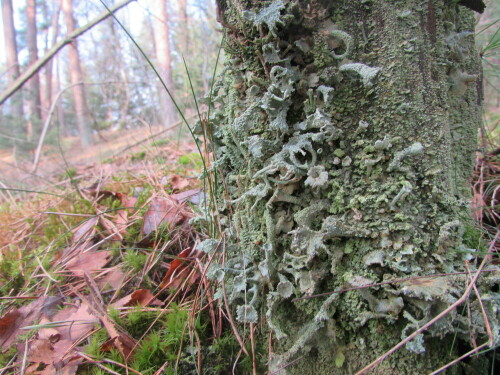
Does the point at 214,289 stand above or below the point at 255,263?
below

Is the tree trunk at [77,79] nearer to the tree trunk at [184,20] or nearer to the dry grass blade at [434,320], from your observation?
the tree trunk at [184,20]

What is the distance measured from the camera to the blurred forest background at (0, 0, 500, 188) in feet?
16.6

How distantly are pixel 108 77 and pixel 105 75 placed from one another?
292 centimetres

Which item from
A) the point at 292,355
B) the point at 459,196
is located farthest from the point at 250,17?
the point at 292,355

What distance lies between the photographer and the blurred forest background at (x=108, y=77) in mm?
5062

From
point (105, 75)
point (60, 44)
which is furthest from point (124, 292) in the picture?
point (105, 75)

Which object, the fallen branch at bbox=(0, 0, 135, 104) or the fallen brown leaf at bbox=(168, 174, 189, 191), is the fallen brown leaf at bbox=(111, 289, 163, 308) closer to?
the fallen brown leaf at bbox=(168, 174, 189, 191)

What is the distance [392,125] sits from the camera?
1.09 meters

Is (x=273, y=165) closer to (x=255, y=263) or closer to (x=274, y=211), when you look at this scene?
(x=274, y=211)

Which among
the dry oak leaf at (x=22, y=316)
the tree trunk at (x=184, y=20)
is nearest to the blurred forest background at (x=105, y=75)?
the tree trunk at (x=184, y=20)

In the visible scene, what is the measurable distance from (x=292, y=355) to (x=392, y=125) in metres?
0.87

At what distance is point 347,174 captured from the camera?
43.4 inches

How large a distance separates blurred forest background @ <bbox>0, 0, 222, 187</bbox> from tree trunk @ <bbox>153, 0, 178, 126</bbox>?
2cm

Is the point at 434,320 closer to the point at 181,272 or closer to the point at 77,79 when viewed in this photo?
the point at 181,272
